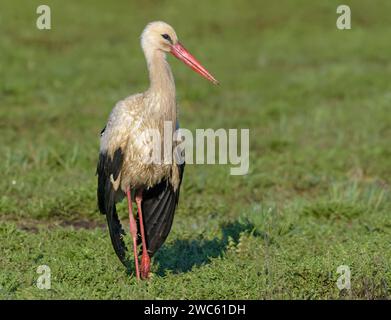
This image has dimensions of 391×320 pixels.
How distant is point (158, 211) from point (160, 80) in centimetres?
89

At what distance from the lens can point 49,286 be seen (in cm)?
496

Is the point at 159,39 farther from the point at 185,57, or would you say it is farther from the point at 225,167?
the point at 225,167

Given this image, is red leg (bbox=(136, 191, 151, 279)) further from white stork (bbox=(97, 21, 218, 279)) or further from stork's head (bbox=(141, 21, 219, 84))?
stork's head (bbox=(141, 21, 219, 84))

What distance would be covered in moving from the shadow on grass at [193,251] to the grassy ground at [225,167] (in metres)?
0.02

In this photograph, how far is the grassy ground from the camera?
5281mm

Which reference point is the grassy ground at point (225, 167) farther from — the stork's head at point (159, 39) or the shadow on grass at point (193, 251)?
the stork's head at point (159, 39)

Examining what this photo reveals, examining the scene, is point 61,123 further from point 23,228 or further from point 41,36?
point 41,36

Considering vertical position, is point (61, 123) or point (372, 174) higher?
point (61, 123)

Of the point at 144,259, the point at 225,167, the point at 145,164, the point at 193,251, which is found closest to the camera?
the point at 145,164

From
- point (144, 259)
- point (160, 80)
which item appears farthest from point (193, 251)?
point (160, 80)

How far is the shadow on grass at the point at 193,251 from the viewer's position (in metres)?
5.77

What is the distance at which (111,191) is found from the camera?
17.9 feet
